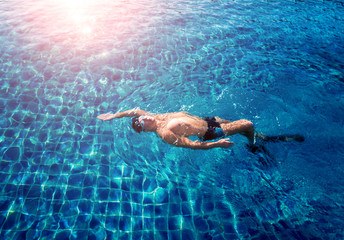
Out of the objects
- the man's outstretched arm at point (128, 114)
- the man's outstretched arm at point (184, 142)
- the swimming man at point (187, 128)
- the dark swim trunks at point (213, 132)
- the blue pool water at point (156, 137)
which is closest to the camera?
the blue pool water at point (156, 137)

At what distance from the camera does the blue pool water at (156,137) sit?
3.40m

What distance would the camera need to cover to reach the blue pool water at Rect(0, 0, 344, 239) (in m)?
3.40

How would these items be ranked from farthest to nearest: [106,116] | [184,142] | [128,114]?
[106,116] < [128,114] < [184,142]

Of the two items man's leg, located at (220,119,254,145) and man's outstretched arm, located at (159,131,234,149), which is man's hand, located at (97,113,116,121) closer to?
man's outstretched arm, located at (159,131,234,149)

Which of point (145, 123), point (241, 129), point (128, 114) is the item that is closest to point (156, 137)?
point (145, 123)

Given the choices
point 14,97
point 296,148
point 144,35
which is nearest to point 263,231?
point 296,148

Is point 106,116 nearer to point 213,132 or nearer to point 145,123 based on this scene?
point 145,123

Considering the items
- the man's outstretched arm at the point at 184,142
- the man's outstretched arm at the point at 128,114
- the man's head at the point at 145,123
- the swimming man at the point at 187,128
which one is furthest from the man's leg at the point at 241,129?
the man's outstretched arm at the point at 128,114

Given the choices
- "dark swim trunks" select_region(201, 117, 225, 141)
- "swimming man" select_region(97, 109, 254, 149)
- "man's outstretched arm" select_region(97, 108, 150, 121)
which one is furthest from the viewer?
"man's outstretched arm" select_region(97, 108, 150, 121)

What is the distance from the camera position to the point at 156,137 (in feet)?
14.8

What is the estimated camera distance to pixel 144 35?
313 inches

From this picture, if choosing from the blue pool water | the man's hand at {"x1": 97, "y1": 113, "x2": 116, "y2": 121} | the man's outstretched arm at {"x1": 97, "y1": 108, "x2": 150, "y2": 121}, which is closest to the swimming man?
the blue pool water

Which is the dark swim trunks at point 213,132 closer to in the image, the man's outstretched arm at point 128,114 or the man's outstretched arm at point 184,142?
the man's outstretched arm at point 184,142

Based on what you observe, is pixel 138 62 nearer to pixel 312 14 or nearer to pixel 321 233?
pixel 321 233
